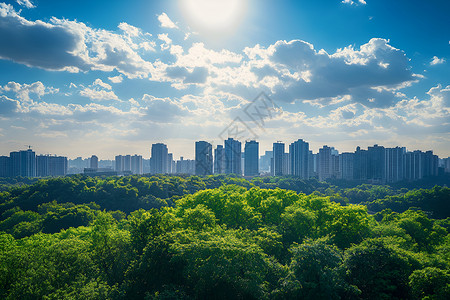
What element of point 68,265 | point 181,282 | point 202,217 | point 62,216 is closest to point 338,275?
point 181,282

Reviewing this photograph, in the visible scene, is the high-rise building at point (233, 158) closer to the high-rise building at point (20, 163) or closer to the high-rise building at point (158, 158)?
the high-rise building at point (158, 158)

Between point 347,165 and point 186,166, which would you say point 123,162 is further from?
point 347,165

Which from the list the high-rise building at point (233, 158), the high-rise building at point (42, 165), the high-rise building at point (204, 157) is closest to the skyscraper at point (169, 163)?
the high-rise building at point (233, 158)

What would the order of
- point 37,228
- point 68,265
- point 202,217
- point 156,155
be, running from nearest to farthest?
1. point 68,265
2. point 202,217
3. point 37,228
4. point 156,155

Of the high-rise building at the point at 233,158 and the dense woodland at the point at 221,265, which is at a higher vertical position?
the high-rise building at the point at 233,158

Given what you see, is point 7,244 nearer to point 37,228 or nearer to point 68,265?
point 68,265
